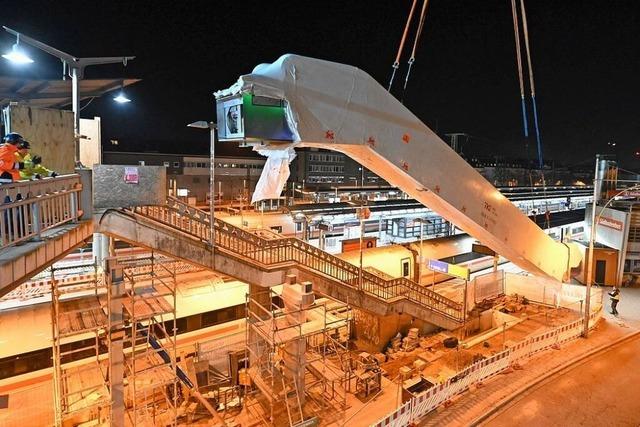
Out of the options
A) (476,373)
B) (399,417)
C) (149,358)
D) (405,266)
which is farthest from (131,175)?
(405,266)

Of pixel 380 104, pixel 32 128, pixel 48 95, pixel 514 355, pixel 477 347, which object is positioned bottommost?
pixel 477 347

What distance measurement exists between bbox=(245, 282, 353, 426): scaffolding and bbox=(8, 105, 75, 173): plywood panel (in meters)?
5.67

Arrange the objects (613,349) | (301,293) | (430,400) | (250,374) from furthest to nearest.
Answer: (613,349) < (250,374) < (301,293) < (430,400)

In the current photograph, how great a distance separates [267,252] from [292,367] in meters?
3.40

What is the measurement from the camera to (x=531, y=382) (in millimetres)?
10977

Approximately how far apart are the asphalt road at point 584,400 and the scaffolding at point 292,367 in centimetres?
431

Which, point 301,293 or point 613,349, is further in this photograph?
point 613,349

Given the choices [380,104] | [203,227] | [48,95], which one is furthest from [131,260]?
[380,104]

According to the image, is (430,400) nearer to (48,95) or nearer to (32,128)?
(32,128)

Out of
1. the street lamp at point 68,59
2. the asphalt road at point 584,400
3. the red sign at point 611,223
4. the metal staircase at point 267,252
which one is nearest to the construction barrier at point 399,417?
the asphalt road at point 584,400

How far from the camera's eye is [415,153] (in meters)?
10.5

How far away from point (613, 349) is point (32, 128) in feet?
62.1

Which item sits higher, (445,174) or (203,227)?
(445,174)

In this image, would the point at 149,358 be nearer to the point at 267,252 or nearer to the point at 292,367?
the point at 292,367
